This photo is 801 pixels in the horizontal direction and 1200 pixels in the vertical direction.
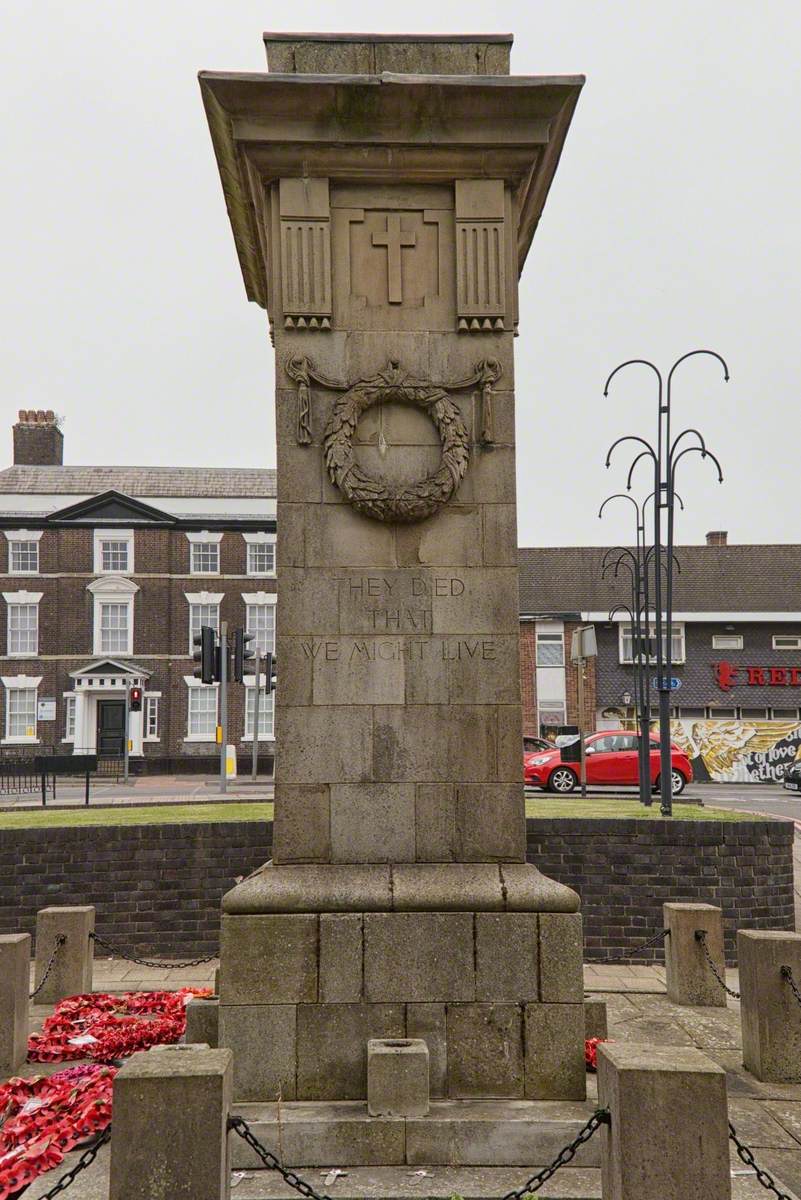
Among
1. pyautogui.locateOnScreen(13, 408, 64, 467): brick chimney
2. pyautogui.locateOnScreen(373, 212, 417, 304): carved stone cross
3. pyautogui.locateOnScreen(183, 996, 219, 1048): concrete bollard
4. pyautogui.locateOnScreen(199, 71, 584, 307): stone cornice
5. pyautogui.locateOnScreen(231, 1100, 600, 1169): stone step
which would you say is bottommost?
pyautogui.locateOnScreen(231, 1100, 600, 1169): stone step

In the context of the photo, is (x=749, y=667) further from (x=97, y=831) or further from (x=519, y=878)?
(x=519, y=878)

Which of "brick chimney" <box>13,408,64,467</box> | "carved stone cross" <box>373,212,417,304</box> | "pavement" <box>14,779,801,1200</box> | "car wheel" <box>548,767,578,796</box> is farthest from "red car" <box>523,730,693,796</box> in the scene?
"brick chimney" <box>13,408,64,467</box>

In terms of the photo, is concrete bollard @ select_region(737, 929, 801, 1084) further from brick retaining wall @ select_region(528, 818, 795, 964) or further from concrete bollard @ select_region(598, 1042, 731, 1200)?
brick retaining wall @ select_region(528, 818, 795, 964)

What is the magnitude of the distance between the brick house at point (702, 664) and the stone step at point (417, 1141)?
119ft

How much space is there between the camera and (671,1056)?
466 cm

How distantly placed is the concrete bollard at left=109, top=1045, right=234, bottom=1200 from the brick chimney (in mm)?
45749

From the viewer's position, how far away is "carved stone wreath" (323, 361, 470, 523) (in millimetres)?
6836

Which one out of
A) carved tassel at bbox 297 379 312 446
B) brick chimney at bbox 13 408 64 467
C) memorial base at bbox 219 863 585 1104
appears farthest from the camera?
brick chimney at bbox 13 408 64 467

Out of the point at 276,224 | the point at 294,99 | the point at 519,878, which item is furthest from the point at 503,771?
the point at 294,99

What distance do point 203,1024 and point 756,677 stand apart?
130ft

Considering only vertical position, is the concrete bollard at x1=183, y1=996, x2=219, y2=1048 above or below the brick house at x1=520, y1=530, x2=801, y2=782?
below

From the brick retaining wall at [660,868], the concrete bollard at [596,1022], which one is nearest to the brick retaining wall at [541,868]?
the brick retaining wall at [660,868]

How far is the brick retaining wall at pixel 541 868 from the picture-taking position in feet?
40.5

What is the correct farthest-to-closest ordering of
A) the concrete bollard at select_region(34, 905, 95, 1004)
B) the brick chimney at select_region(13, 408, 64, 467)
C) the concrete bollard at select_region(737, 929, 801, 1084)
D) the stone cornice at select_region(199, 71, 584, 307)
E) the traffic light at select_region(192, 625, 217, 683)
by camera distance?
the brick chimney at select_region(13, 408, 64, 467) < the traffic light at select_region(192, 625, 217, 683) < the concrete bollard at select_region(34, 905, 95, 1004) < the concrete bollard at select_region(737, 929, 801, 1084) < the stone cornice at select_region(199, 71, 584, 307)
